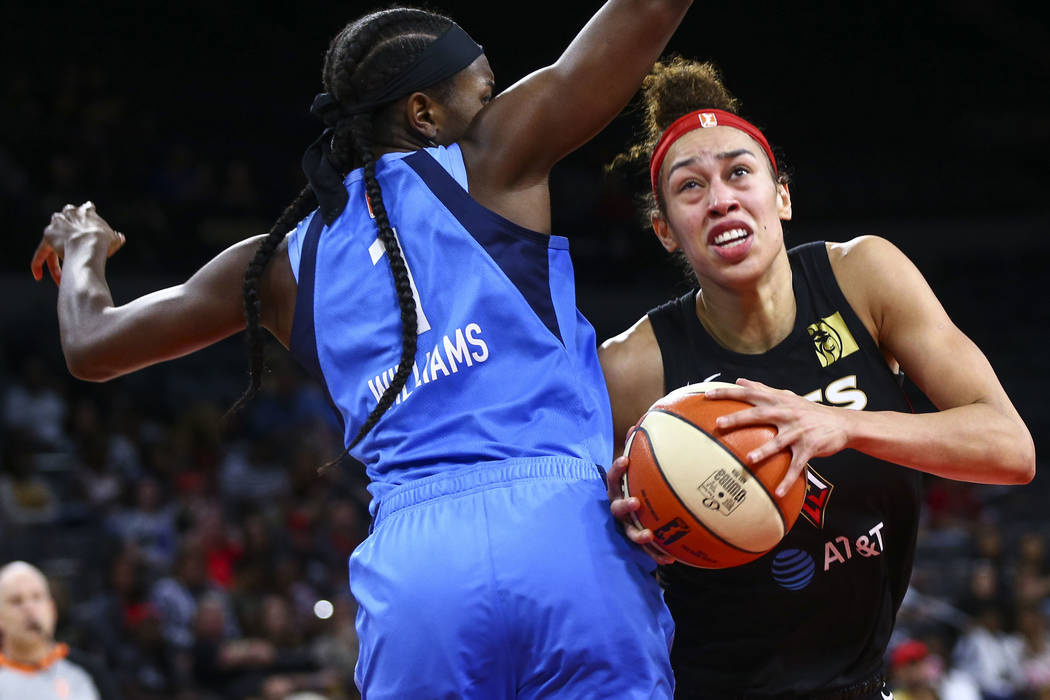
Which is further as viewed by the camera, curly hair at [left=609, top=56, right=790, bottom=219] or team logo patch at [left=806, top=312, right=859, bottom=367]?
curly hair at [left=609, top=56, right=790, bottom=219]

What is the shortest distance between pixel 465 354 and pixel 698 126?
106 cm

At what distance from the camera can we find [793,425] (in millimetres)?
2189

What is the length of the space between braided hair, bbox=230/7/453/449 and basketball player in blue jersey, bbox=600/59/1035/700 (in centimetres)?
77

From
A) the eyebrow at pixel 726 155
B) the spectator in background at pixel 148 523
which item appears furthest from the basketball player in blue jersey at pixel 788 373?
the spectator in background at pixel 148 523

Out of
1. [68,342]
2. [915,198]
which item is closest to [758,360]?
[68,342]

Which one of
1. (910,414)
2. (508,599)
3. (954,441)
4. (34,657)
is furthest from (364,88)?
(34,657)

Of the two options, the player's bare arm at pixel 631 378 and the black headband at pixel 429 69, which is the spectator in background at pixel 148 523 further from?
the black headband at pixel 429 69

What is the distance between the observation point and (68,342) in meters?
2.69

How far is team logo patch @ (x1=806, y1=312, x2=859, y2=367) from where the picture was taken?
9.57ft

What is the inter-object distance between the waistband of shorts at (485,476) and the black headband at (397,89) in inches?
22.6

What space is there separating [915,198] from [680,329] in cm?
1363

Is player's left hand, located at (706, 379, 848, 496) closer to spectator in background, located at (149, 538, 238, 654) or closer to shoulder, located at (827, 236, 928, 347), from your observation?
shoulder, located at (827, 236, 928, 347)

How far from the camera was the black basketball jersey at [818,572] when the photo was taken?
2875mm

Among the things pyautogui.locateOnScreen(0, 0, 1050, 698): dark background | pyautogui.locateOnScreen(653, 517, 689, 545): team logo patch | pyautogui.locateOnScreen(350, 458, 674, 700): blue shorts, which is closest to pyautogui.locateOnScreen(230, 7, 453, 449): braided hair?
pyautogui.locateOnScreen(350, 458, 674, 700): blue shorts
